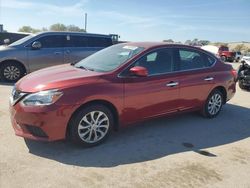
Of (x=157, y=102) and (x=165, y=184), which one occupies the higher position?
(x=157, y=102)

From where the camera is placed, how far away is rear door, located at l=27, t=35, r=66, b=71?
10.1 metres

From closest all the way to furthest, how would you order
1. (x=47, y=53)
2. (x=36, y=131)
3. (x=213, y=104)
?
(x=36, y=131) < (x=213, y=104) < (x=47, y=53)

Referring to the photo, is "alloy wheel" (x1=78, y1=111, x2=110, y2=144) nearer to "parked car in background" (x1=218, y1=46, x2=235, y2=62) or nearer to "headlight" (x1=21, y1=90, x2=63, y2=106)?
"headlight" (x1=21, y1=90, x2=63, y2=106)

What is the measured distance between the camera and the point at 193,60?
238 inches

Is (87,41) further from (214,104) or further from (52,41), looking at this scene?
(214,104)

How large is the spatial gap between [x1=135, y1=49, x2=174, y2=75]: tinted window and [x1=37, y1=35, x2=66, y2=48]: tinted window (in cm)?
605

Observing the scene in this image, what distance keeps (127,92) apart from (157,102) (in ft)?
2.34

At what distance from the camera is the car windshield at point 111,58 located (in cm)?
502

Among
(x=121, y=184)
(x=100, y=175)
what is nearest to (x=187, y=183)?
(x=121, y=184)

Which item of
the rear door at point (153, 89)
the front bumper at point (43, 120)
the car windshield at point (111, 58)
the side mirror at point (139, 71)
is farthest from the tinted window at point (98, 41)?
the front bumper at point (43, 120)

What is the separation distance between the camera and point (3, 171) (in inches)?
148

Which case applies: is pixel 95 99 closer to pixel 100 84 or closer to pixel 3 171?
pixel 100 84

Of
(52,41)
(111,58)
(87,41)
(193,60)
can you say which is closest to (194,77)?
(193,60)

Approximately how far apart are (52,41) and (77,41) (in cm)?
105
